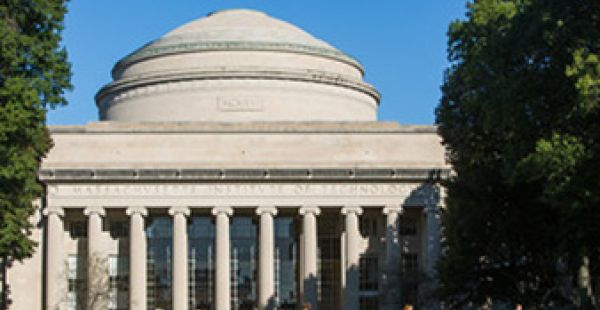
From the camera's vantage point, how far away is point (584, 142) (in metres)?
41.8

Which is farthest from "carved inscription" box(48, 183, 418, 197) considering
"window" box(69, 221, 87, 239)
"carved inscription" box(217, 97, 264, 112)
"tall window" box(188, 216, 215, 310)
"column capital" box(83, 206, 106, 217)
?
"carved inscription" box(217, 97, 264, 112)

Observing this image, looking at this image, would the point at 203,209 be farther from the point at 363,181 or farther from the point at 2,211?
the point at 2,211

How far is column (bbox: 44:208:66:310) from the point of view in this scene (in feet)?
229

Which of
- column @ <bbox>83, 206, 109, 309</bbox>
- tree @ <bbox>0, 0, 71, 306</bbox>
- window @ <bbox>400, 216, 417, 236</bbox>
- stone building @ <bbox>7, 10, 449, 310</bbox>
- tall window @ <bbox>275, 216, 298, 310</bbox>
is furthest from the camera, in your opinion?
window @ <bbox>400, 216, 417, 236</bbox>

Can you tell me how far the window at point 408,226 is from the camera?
73875 millimetres

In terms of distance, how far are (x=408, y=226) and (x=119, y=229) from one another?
56.8 feet

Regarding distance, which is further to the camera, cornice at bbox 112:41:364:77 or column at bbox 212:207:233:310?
cornice at bbox 112:41:364:77

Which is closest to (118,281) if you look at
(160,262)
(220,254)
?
(160,262)

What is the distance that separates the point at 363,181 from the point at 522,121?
28862 millimetres

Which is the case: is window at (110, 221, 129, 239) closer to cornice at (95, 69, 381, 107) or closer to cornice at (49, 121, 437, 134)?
cornice at (49, 121, 437, 134)

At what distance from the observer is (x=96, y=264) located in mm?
68438

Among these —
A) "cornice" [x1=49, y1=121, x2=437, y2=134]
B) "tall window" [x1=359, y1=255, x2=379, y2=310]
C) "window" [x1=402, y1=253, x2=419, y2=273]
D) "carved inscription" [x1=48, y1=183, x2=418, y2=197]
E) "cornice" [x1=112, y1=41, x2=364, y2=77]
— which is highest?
"cornice" [x1=112, y1=41, x2=364, y2=77]

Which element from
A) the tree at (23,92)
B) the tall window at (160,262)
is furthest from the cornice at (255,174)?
the tree at (23,92)

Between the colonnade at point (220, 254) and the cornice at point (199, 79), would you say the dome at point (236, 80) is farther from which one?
the colonnade at point (220, 254)
